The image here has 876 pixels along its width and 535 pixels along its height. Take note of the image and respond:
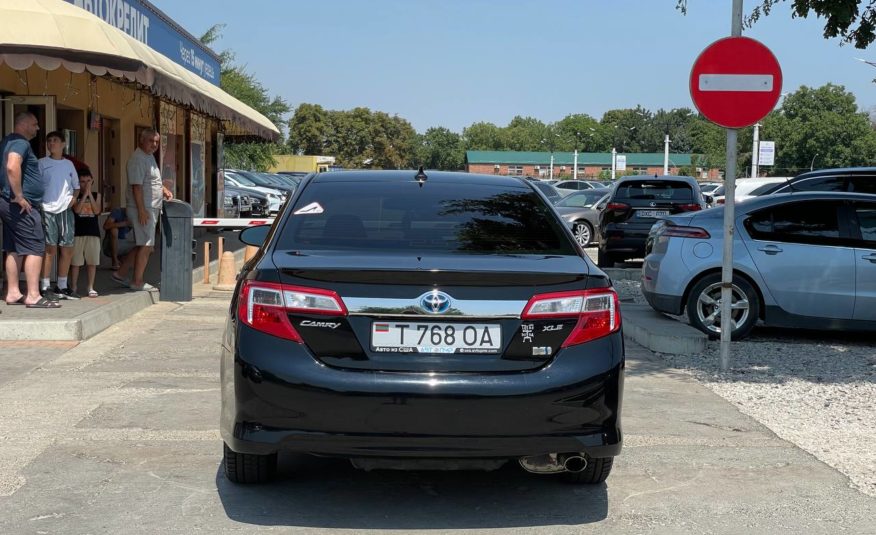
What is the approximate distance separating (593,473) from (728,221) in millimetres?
3959

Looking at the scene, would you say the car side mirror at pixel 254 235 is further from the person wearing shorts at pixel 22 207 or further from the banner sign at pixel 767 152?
the banner sign at pixel 767 152

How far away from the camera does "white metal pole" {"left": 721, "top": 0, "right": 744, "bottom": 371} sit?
28.4 feet

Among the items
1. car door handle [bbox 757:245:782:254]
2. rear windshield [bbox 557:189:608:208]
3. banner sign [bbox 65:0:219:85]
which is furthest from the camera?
rear windshield [bbox 557:189:608:208]

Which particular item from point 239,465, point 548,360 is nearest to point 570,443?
point 548,360

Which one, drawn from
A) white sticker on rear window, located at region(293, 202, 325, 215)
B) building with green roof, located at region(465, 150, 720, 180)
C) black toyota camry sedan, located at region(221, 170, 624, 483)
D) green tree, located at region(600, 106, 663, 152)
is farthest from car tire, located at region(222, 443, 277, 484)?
green tree, located at region(600, 106, 663, 152)

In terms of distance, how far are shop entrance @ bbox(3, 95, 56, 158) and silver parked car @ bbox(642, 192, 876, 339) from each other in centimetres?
827

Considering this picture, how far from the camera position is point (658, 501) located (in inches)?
207

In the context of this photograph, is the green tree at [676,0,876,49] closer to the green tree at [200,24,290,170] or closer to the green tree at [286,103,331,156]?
the green tree at [200,24,290,170]

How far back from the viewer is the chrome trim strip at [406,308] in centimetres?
449

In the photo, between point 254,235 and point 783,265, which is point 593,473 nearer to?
point 254,235

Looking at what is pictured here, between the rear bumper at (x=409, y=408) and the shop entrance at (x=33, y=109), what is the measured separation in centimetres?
1035

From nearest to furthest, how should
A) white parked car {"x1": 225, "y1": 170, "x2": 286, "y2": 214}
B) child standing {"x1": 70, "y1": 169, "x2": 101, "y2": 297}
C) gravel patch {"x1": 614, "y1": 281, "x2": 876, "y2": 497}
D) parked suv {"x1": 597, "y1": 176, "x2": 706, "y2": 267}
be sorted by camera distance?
gravel patch {"x1": 614, "y1": 281, "x2": 876, "y2": 497} → child standing {"x1": 70, "y1": 169, "x2": 101, "y2": 297} → parked suv {"x1": 597, "y1": 176, "x2": 706, "y2": 267} → white parked car {"x1": 225, "y1": 170, "x2": 286, "y2": 214}

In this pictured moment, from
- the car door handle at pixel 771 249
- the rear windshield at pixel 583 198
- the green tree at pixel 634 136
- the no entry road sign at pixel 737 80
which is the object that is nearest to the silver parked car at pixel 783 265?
the car door handle at pixel 771 249

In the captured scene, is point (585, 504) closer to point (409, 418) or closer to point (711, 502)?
point (711, 502)
